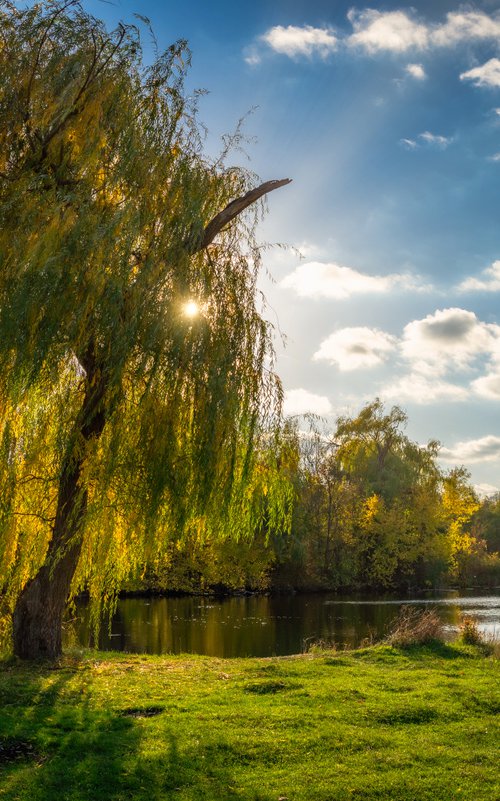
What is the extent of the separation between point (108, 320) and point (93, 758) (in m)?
5.00

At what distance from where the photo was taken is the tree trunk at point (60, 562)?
9.53m

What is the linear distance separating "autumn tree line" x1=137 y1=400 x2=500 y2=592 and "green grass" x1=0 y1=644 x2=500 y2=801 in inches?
954

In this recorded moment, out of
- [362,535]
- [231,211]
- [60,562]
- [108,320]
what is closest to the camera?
[108,320]

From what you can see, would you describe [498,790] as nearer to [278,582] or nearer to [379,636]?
[379,636]

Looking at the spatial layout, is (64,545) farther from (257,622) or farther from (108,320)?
(257,622)

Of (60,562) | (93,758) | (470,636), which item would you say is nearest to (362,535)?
(470,636)

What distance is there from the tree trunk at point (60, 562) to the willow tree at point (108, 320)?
0.05m

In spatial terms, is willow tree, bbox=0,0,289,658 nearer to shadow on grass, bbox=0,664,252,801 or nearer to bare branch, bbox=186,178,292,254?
bare branch, bbox=186,178,292,254

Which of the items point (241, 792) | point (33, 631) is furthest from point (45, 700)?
point (241, 792)

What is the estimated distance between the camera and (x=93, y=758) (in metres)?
6.56

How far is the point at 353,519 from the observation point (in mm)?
47188

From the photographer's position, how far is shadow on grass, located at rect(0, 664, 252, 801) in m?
5.86

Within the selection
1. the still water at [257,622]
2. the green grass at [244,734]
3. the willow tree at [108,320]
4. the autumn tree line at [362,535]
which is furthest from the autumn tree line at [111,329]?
the autumn tree line at [362,535]

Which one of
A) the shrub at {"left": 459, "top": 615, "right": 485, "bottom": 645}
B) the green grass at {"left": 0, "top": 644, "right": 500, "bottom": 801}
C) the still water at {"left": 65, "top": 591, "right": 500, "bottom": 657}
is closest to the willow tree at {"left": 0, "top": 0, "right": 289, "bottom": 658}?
the green grass at {"left": 0, "top": 644, "right": 500, "bottom": 801}
